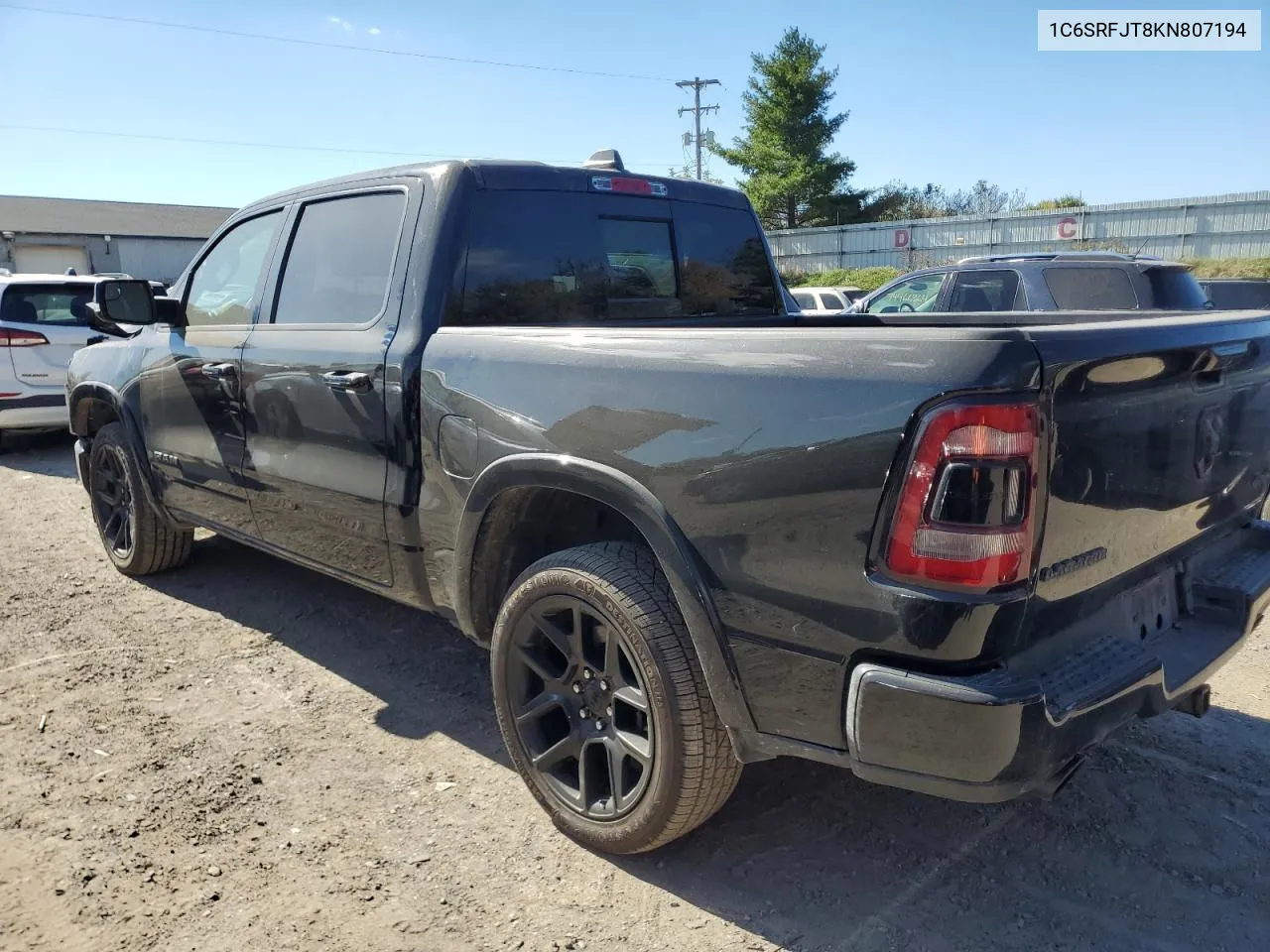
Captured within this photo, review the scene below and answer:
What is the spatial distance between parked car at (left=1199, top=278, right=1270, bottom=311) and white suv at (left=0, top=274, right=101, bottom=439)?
39.9ft

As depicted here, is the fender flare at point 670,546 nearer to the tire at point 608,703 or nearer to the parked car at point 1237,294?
the tire at point 608,703

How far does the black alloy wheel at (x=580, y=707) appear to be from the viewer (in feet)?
8.68

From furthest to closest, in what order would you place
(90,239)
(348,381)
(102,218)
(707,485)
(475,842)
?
(102,218), (90,239), (348,381), (475,842), (707,485)

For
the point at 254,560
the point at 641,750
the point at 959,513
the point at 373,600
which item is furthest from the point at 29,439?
the point at 959,513

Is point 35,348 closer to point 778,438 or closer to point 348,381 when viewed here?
point 348,381

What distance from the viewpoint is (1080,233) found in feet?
98.6

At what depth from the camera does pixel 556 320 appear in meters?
3.49

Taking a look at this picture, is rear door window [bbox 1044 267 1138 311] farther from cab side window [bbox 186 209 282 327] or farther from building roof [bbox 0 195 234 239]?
building roof [bbox 0 195 234 239]

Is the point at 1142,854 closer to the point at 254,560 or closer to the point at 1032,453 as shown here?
the point at 1032,453

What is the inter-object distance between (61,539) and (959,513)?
20.9ft

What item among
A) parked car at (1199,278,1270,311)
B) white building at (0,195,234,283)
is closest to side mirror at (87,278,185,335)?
parked car at (1199,278,1270,311)

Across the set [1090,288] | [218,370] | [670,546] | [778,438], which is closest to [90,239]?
[1090,288]

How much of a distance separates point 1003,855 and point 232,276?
3.84m

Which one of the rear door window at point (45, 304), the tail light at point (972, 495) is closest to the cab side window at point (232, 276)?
the tail light at point (972, 495)
